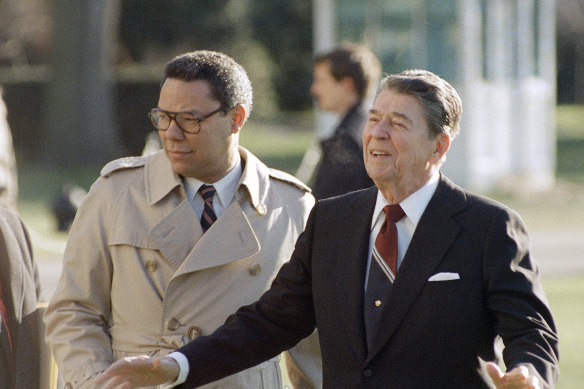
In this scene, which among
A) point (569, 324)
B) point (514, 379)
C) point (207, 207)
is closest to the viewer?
point (514, 379)

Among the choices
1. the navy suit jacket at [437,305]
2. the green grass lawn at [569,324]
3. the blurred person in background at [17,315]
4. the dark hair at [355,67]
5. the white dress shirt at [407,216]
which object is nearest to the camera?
the navy suit jacket at [437,305]

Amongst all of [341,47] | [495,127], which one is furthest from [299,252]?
[495,127]

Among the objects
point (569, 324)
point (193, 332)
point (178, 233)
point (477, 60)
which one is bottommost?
point (569, 324)

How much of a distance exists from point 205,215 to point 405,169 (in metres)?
0.96

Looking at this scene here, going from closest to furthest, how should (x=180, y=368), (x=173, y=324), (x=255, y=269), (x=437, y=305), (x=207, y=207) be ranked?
(x=437, y=305) → (x=180, y=368) → (x=173, y=324) → (x=255, y=269) → (x=207, y=207)

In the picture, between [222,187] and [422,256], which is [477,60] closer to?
[222,187]

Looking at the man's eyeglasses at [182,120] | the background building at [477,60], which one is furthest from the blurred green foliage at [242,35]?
the man's eyeglasses at [182,120]

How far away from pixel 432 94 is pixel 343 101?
380cm

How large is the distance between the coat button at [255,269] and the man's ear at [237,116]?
554 mm

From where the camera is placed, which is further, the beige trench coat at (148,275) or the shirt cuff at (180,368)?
the beige trench coat at (148,275)

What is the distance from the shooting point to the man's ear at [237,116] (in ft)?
13.6

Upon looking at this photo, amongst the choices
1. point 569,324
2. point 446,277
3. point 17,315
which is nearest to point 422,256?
point 446,277

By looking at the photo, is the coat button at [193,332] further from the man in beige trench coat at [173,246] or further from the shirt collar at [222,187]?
the shirt collar at [222,187]

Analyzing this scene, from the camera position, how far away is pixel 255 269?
4008mm
